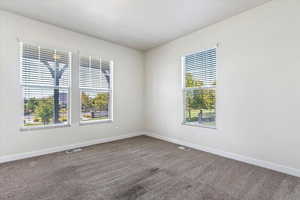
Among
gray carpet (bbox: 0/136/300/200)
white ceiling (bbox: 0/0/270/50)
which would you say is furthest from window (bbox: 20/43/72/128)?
gray carpet (bbox: 0/136/300/200)

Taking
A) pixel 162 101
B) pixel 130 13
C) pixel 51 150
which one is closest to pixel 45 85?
pixel 51 150

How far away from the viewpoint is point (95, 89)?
3.93 meters

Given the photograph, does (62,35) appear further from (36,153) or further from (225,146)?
(225,146)

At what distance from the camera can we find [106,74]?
417cm

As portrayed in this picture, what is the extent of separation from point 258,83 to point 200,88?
45.4 inches

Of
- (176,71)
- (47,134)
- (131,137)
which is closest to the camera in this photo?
(47,134)

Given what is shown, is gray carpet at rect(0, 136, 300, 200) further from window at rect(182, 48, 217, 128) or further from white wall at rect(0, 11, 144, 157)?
window at rect(182, 48, 217, 128)

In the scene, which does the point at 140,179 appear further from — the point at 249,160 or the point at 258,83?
the point at 258,83

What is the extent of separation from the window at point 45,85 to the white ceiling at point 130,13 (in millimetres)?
719

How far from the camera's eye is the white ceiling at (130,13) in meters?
2.53

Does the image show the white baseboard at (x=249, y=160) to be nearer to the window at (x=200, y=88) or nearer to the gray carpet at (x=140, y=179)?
the gray carpet at (x=140, y=179)

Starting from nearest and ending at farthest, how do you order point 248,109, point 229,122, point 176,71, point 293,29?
point 293,29, point 248,109, point 229,122, point 176,71

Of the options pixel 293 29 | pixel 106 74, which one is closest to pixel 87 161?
pixel 106 74

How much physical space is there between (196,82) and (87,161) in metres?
2.91
